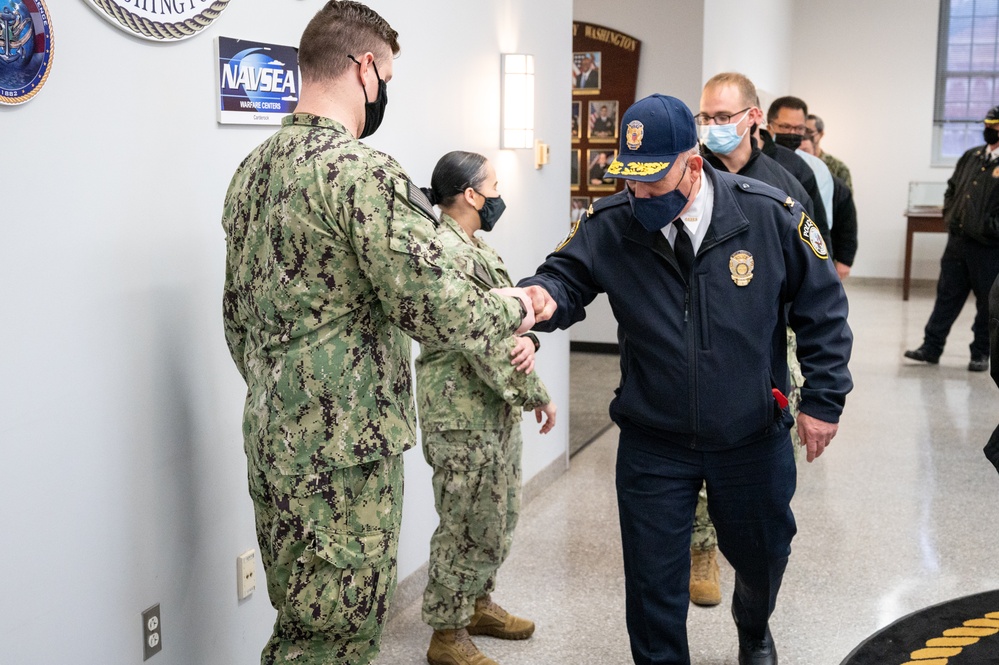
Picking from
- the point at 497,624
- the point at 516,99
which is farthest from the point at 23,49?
the point at 516,99

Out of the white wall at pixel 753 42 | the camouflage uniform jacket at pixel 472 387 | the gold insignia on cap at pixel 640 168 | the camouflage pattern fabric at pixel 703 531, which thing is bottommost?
the camouflage pattern fabric at pixel 703 531

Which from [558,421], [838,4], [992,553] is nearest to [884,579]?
[992,553]

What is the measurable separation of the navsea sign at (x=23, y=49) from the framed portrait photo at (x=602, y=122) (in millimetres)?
6161

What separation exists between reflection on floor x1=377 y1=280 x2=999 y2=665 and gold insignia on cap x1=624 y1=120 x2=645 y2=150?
1.59 metres

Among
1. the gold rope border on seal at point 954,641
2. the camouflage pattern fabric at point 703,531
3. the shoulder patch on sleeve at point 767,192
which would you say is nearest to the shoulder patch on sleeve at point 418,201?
the shoulder patch on sleeve at point 767,192

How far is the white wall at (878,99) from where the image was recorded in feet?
39.9

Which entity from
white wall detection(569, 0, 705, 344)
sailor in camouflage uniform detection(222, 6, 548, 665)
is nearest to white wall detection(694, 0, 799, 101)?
white wall detection(569, 0, 705, 344)

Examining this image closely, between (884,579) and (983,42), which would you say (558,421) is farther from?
(983,42)

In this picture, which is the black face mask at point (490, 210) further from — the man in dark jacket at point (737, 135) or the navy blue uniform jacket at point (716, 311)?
the man in dark jacket at point (737, 135)

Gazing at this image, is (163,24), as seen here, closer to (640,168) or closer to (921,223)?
(640,168)

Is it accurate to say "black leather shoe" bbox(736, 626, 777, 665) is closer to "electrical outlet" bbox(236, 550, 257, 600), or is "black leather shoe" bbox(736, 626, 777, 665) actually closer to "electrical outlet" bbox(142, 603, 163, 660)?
"electrical outlet" bbox(236, 550, 257, 600)

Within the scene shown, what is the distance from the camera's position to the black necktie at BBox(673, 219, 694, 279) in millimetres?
2270

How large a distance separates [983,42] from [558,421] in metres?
10.0

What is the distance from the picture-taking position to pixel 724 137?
3312mm
